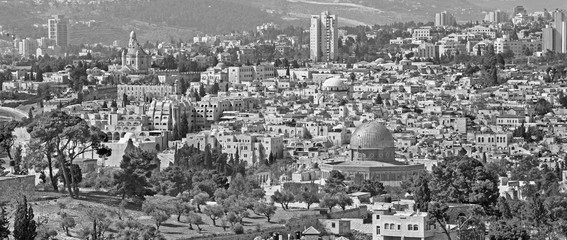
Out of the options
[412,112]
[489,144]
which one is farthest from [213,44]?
[489,144]

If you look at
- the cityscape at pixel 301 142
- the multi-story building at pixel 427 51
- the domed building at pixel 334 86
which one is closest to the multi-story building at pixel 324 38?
the cityscape at pixel 301 142

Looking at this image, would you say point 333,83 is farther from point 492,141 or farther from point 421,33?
point 421,33

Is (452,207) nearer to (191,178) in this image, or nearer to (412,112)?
(191,178)

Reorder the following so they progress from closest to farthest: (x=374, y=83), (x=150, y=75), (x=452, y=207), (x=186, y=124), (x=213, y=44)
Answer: (x=452, y=207) < (x=186, y=124) < (x=374, y=83) < (x=150, y=75) < (x=213, y=44)

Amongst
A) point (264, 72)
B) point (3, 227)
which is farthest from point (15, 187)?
point (264, 72)

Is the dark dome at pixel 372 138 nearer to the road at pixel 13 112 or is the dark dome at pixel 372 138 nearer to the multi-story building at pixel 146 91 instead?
the road at pixel 13 112
